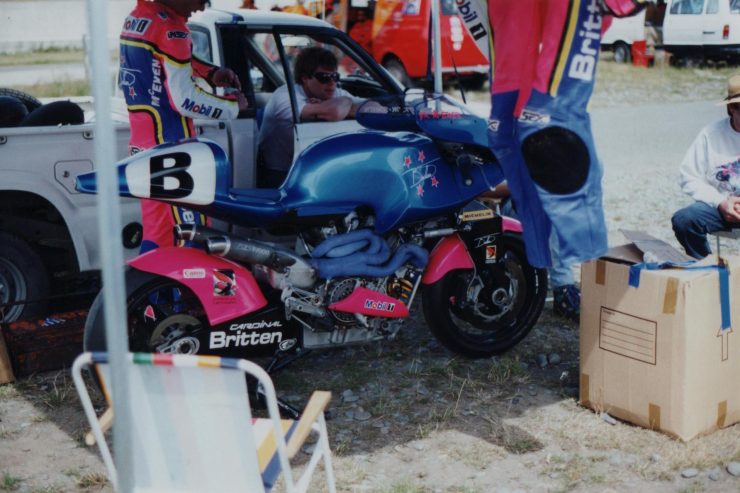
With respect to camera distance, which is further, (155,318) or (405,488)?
(155,318)

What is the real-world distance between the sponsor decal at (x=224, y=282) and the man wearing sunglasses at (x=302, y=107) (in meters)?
1.50

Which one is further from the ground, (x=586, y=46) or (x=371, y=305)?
(x=586, y=46)

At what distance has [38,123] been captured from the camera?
5391 millimetres

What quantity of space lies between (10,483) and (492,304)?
250 centimetres

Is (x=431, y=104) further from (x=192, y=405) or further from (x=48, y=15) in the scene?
(x=48, y=15)

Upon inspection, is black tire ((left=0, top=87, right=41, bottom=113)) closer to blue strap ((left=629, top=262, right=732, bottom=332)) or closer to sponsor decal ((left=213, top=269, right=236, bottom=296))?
sponsor decal ((left=213, top=269, right=236, bottom=296))

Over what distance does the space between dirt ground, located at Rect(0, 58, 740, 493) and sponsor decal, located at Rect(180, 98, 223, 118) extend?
1426 millimetres

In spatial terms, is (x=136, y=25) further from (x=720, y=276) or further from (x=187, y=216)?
(x=720, y=276)

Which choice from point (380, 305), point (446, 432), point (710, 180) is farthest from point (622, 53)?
point (446, 432)

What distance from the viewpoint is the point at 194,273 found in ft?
13.6

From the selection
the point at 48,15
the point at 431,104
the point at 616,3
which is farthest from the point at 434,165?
the point at 48,15

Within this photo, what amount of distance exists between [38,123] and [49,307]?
108cm

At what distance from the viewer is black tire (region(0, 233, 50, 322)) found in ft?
17.1

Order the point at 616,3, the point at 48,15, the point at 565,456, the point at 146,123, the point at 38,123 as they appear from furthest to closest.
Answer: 1. the point at 48,15
2. the point at 38,123
3. the point at 146,123
4. the point at 565,456
5. the point at 616,3
